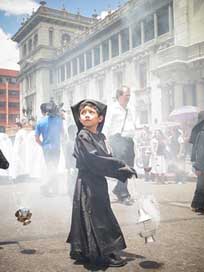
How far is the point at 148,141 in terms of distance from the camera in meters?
10.3

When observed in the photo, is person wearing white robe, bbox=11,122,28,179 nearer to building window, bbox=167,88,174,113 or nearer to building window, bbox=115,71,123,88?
building window, bbox=115,71,123,88

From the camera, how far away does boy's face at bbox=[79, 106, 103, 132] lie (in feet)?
8.78

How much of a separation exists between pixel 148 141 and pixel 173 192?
13.1ft

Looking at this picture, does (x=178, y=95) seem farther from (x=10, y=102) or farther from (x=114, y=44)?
(x=10, y=102)

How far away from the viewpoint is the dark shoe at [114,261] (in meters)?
2.47

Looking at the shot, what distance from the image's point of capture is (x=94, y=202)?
101 inches

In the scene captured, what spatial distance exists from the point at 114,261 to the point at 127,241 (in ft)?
2.08

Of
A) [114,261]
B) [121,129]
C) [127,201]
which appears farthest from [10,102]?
[114,261]

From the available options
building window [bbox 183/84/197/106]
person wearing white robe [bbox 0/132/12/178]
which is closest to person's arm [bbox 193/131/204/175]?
person wearing white robe [bbox 0/132/12/178]

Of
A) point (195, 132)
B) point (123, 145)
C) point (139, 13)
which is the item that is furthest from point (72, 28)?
point (195, 132)

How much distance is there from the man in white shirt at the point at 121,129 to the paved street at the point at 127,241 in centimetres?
36

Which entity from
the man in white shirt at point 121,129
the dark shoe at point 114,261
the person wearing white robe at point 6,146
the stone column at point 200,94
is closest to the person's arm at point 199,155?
the man in white shirt at point 121,129

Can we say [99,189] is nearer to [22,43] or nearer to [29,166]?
[22,43]

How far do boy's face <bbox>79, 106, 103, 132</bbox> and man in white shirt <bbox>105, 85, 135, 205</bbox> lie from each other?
93.9 inches
